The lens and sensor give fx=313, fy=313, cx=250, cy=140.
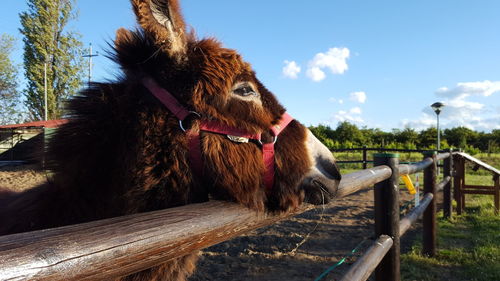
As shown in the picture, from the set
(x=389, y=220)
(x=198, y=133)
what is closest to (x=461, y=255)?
(x=389, y=220)

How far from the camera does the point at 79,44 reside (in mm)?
18281

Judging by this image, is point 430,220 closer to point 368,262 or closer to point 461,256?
point 461,256

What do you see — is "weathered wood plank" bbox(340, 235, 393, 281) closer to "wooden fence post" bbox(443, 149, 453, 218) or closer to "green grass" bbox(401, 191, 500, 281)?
"green grass" bbox(401, 191, 500, 281)

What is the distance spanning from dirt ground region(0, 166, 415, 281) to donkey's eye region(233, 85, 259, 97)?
1.69 metres

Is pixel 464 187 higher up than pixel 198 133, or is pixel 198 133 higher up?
pixel 198 133

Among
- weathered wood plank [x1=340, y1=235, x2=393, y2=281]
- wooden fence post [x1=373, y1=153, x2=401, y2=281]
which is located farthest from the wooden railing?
weathered wood plank [x1=340, y1=235, x2=393, y2=281]

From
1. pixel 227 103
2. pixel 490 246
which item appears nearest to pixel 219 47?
pixel 227 103

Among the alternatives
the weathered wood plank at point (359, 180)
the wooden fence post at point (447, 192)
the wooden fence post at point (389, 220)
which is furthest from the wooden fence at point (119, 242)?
the wooden fence post at point (447, 192)

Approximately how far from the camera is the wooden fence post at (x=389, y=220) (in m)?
2.61

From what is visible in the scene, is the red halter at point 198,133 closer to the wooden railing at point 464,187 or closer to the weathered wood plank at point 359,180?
the weathered wood plank at point 359,180

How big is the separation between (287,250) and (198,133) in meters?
3.76

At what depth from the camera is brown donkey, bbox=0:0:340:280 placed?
142 centimetres

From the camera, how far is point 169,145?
57.9 inches

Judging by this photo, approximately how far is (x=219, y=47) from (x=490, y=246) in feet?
17.8
